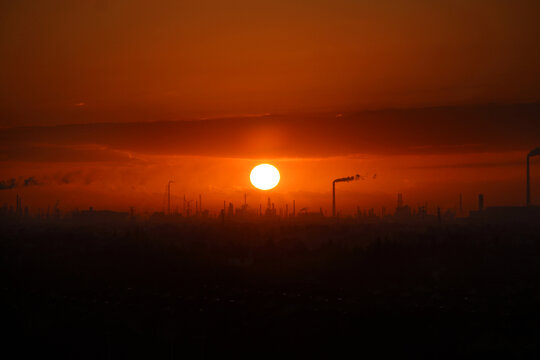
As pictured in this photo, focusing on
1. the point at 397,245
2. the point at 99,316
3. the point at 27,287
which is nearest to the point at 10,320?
the point at 99,316

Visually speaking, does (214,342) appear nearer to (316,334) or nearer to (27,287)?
(316,334)

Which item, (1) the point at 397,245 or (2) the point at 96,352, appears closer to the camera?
(2) the point at 96,352

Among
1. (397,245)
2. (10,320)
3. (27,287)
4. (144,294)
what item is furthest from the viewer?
(397,245)

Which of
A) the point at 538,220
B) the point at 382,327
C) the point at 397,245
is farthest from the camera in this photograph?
the point at 538,220

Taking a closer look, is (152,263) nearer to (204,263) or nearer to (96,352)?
(204,263)

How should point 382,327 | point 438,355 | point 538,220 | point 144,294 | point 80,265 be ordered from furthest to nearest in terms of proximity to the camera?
1. point 538,220
2. point 80,265
3. point 144,294
4. point 382,327
5. point 438,355

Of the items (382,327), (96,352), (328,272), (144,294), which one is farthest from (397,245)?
(96,352)
